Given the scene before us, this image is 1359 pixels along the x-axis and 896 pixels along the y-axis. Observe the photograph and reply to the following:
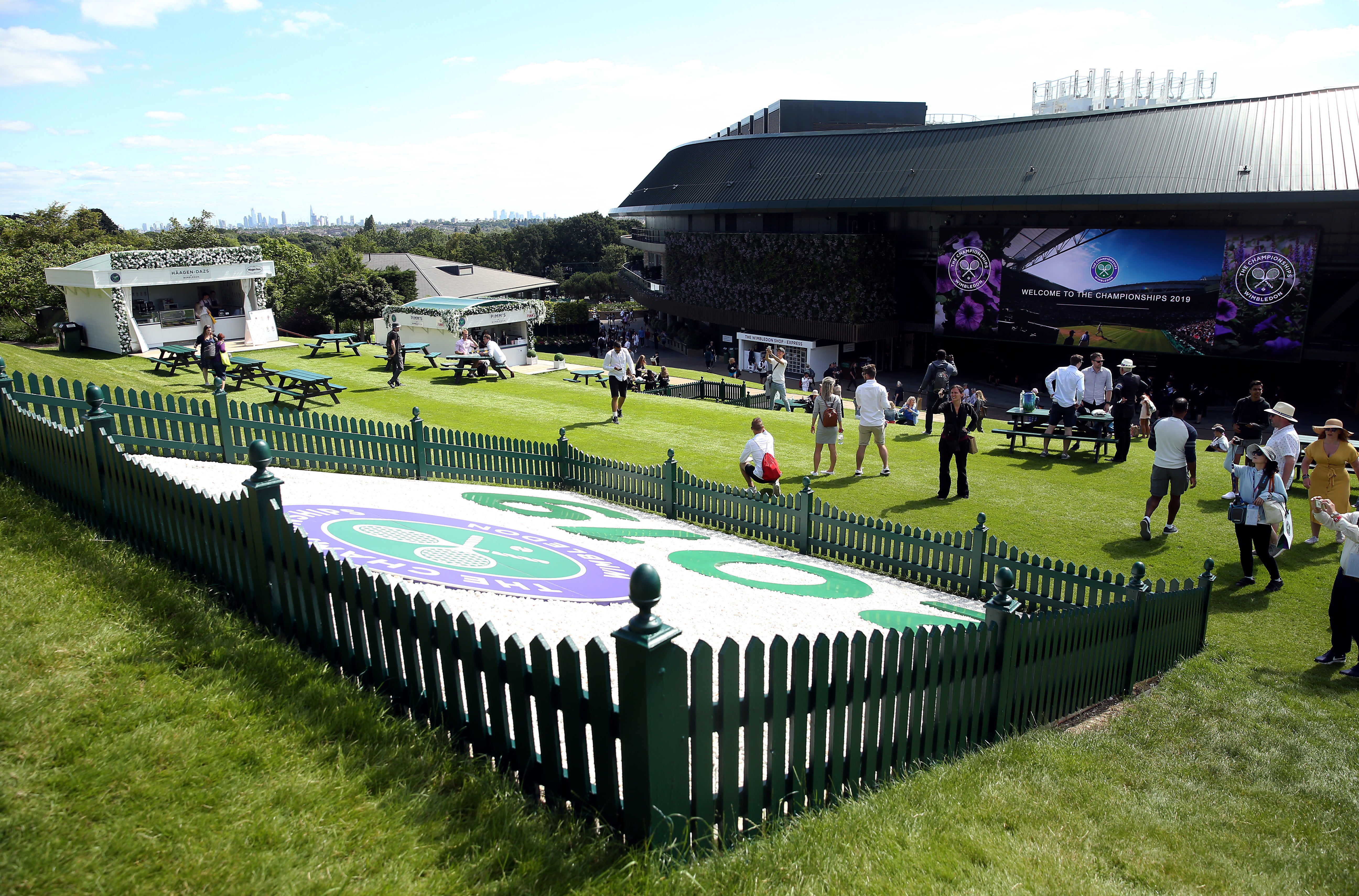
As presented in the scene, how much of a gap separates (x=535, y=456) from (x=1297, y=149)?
31.7 m

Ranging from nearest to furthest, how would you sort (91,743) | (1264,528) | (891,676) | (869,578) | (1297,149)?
(91,743) < (891,676) < (1264,528) < (869,578) < (1297,149)

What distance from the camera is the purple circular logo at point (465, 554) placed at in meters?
7.05

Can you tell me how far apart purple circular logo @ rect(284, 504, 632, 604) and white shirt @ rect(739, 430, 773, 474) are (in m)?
4.22

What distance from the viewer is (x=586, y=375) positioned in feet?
89.1

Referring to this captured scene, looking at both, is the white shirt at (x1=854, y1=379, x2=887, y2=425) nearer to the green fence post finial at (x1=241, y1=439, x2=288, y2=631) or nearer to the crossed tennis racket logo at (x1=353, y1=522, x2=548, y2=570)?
the crossed tennis racket logo at (x1=353, y1=522, x2=548, y2=570)

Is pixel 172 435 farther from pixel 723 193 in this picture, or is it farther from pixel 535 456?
pixel 723 193

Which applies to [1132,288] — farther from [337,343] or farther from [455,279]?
[455,279]

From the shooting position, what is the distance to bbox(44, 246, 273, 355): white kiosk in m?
25.0

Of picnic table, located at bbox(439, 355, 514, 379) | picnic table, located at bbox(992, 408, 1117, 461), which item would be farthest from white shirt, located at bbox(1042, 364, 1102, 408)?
picnic table, located at bbox(439, 355, 514, 379)

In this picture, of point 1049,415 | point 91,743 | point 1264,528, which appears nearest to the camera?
point 91,743

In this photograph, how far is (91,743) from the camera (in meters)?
3.71

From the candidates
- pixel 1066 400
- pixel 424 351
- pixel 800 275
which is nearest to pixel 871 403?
pixel 1066 400

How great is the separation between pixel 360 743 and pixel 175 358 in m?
23.3

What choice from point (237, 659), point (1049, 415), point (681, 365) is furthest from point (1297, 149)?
point (237, 659)
